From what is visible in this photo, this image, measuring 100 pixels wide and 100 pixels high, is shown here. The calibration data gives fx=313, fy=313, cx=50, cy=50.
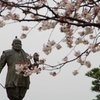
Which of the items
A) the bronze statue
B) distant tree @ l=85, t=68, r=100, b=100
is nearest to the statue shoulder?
the bronze statue

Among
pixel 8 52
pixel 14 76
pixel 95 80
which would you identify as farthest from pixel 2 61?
pixel 95 80

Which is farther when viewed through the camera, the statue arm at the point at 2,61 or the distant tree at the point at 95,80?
the distant tree at the point at 95,80

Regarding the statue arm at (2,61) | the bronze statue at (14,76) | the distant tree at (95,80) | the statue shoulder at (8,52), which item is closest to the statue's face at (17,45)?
the bronze statue at (14,76)

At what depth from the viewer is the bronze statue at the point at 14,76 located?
5371 mm

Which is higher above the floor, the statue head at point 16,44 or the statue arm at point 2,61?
the statue head at point 16,44

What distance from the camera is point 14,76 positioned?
18.1ft

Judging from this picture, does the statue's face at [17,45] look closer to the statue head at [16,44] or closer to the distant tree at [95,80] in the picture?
the statue head at [16,44]

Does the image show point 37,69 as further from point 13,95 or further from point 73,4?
point 13,95

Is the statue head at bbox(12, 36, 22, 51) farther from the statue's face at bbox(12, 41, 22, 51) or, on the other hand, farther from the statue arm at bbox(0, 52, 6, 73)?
the statue arm at bbox(0, 52, 6, 73)

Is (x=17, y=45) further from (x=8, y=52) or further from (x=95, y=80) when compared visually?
(x=95, y=80)

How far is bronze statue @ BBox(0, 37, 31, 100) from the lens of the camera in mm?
5371

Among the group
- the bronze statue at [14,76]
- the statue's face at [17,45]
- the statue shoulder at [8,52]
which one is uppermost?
the statue's face at [17,45]

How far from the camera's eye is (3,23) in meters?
3.41

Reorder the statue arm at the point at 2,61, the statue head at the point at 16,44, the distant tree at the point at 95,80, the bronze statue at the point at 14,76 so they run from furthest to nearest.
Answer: the distant tree at the point at 95,80
the statue head at the point at 16,44
the statue arm at the point at 2,61
the bronze statue at the point at 14,76
